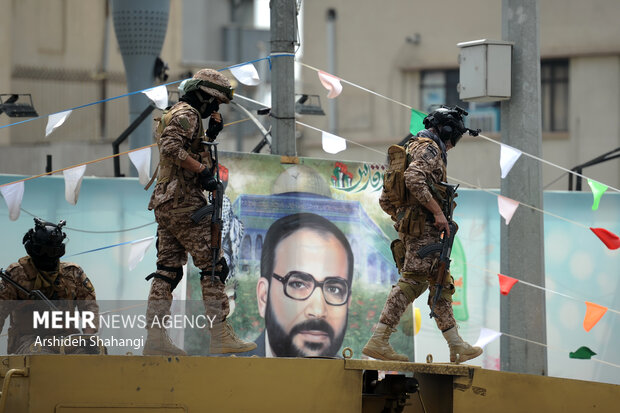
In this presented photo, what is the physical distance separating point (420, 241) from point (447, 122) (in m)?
0.83

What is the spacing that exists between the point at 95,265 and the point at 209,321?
258cm

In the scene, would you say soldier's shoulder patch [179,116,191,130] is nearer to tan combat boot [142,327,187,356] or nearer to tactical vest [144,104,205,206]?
tactical vest [144,104,205,206]

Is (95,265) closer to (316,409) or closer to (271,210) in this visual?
(271,210)

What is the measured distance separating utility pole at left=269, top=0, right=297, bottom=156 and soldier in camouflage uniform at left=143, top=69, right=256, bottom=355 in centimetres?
248

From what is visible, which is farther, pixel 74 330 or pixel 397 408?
pixel 74 330

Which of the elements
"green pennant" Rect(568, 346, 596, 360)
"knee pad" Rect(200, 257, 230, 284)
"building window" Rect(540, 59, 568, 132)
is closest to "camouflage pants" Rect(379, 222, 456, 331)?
"knee pad" Rect(200, 257, 230, 284)

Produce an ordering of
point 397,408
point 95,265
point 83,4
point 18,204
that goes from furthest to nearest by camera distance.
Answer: point 83,4
point 95,265
point 18,204
point 397,408

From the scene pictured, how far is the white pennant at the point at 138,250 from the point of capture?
8961 millimetres

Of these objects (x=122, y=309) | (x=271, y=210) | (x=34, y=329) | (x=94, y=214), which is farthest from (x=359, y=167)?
(x=34, y=329)

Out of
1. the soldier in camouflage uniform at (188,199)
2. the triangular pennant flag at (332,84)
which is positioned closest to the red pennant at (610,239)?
the triangular pennant flag at (332,84)

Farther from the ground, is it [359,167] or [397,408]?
[359,167]

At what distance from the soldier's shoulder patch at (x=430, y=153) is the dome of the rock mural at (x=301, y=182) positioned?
85.3 inches

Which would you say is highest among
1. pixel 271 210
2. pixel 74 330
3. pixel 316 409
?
pixel 271 210

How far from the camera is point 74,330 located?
6676mm
